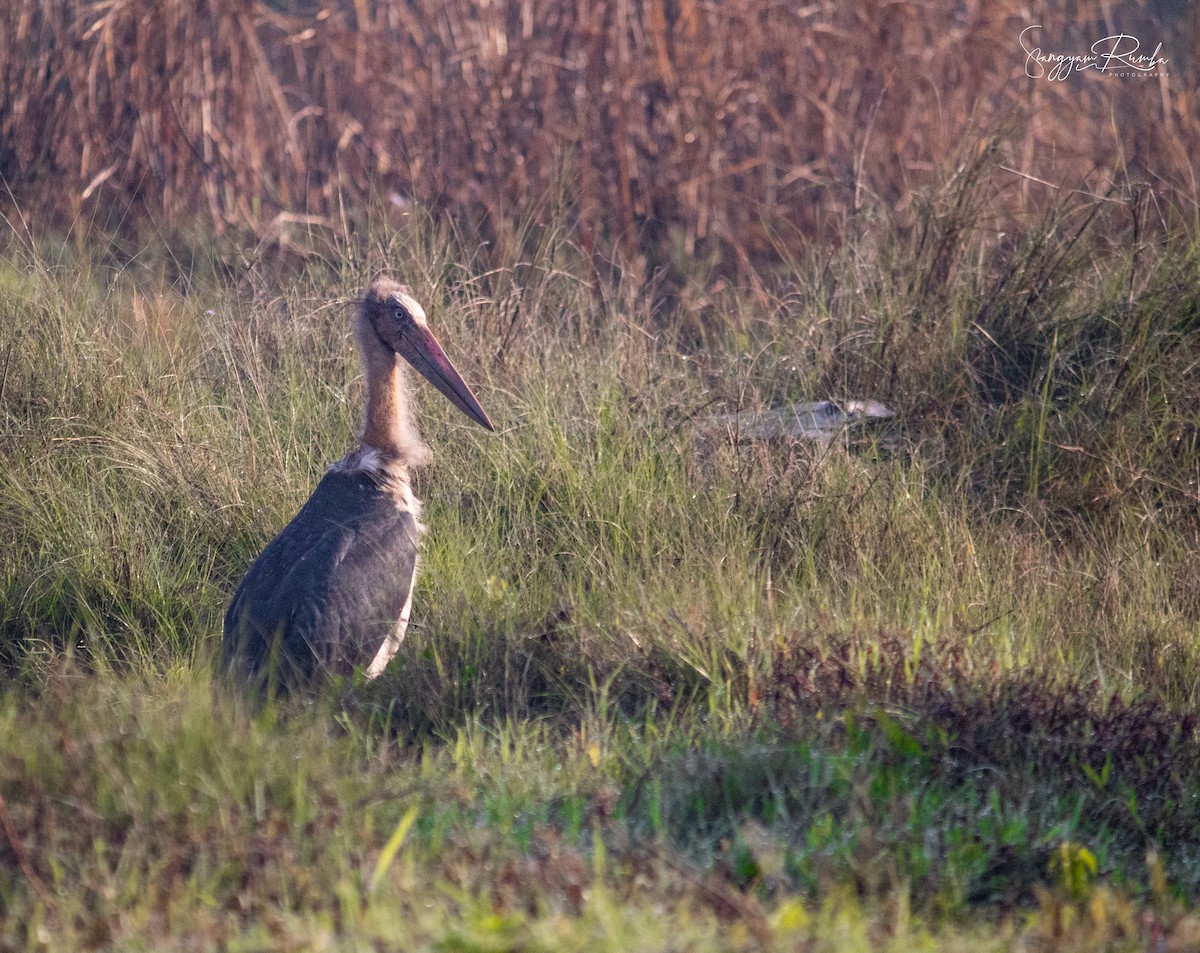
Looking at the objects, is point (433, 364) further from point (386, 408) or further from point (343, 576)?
point (343, 576)

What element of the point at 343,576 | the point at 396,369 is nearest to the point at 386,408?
the point at 396,369

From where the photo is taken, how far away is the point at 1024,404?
514 cm

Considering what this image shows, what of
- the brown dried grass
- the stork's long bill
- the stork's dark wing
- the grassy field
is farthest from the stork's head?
the brown dried grass

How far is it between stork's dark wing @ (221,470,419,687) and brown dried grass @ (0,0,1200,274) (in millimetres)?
3470

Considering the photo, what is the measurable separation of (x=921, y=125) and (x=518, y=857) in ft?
19.6

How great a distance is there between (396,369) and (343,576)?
3.19ft

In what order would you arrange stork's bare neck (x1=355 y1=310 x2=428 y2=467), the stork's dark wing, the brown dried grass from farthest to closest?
the brown dried grass
stork's bare neck (x1=355 y1=310 x2=428 y2=467)
the stork's dark wing

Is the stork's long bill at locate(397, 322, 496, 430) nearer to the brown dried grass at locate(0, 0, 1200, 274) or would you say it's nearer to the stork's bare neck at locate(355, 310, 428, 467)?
the stork's bare neck at locate(355, 310, 428, 467)

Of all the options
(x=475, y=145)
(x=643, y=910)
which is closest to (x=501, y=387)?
(x=475, y=145)

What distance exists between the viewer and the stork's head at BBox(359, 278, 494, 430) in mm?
4543

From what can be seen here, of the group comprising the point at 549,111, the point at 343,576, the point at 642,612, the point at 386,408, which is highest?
the point at 549,111

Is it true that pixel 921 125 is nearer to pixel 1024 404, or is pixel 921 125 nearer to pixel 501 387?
pixel 1024 404

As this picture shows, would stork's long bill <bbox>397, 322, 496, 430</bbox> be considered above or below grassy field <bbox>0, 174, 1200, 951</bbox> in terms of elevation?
above

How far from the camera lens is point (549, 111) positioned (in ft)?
24.3
